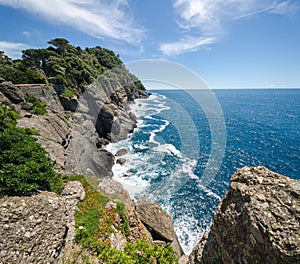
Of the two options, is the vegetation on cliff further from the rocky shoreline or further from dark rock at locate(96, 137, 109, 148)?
the rocky shoreline

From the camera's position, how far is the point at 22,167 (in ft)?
28.5

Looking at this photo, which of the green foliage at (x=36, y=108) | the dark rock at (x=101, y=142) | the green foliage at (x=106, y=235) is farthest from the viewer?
the dark rock at (x=101, y=142)

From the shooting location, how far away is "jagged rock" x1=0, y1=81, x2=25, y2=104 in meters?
22.7

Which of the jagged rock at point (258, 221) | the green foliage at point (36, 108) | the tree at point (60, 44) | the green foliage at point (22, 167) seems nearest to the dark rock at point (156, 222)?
the green foliage at point (22, 167)

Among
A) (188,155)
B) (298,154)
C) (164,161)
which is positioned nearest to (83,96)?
(164,161)

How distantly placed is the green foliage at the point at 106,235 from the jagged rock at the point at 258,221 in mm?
2127

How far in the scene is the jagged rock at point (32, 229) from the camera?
6496 millimetres

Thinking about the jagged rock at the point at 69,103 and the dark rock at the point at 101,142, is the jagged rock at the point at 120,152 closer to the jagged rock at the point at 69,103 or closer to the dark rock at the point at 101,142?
the dark rock at the point at 101,142

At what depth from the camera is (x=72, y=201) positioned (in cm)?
1048

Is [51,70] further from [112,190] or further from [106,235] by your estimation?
[106,235]

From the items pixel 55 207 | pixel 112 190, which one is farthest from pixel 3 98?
pixel 55 207

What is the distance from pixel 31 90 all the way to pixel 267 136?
5797cm

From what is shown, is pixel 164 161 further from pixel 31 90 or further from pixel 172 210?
pixel 31 90

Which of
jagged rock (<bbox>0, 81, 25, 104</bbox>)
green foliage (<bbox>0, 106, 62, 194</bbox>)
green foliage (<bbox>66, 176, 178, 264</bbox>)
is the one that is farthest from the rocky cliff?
green foliage (<bbox>0, 106, 62, 194</bbox>)
